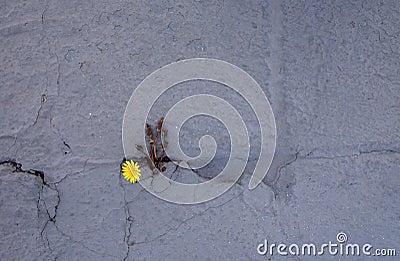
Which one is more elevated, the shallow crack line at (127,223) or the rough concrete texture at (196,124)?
the rough concrete texture at (196,124)

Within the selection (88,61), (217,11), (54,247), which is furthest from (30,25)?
(54,247)

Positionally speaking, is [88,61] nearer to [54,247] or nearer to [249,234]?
[54,247]

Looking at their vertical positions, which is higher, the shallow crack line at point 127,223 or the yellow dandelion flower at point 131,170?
the yellow dandelion flower at point 131,170

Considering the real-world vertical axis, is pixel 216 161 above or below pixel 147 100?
below

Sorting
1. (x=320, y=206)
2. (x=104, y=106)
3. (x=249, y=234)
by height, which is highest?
(x=104, y=106)

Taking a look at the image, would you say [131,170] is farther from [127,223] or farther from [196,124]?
[196,124]
